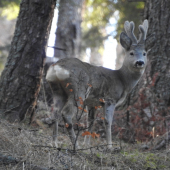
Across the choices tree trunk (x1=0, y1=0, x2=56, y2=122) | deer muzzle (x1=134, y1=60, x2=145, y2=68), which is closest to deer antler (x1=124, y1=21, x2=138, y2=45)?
deer muzzle (x1=134, y1=60, x2=145, y2=68)

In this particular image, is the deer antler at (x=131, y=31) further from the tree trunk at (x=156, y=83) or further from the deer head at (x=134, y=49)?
the tree trunk at (x=156, y=83)

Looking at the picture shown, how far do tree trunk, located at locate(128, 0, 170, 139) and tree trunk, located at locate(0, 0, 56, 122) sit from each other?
2.88 metres

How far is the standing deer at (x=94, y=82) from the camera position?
518 cm

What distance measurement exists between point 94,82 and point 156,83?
272cm

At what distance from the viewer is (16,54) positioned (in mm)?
5891

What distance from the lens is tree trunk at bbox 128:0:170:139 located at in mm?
7348

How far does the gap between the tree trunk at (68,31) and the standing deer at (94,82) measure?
698 centimetres

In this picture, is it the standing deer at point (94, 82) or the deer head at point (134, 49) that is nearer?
the standing deer at point (94, 82)

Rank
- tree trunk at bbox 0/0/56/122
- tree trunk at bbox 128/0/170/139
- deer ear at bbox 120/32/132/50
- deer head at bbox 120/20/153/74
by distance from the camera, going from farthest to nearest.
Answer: tree trunk at bbox 128/0/170/139
deer ear at bbox 120/32/132/50
deer head at bbox 120/20/153/74
tree trunk at bbox 0/0/56/122

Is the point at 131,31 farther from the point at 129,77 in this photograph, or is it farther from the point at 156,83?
the point at 156,83

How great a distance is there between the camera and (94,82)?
5.85 meters

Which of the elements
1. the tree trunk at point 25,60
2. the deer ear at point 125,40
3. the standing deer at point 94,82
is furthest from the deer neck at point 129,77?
the tree trunk at point 25,60

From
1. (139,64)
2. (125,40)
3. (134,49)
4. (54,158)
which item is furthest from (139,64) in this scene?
(54,158)

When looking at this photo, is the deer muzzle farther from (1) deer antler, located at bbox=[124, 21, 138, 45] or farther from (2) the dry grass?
(2) the dry grass
